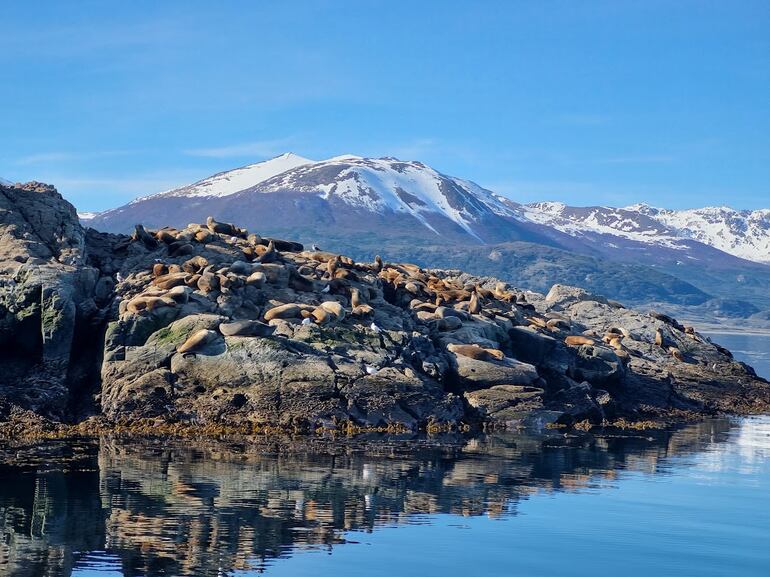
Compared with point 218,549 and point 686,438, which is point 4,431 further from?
point 686,438

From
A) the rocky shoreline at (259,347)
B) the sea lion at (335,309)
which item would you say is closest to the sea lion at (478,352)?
the rocky shoreline at (259,347)

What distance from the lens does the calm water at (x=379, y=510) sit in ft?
54.5

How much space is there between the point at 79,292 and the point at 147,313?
2286 mm

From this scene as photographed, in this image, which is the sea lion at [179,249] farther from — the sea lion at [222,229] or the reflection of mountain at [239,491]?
the reflection of mountain at [239,491]

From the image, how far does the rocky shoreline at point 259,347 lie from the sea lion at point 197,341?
0.04 m

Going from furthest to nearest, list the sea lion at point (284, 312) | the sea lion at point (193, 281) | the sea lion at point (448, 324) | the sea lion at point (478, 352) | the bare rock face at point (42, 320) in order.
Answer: the sea lion at point (448, 324)
the sea lion at point (478, 352)
the sea lion at point (193, 281)
the sea lion at point (284, 312)
the bare rock face at point (42, 320)

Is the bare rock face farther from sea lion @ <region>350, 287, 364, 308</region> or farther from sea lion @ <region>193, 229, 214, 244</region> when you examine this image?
sea lion @ <region>350, 287, 364, 308</region>

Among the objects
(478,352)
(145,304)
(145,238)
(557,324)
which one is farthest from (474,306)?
(145,304)

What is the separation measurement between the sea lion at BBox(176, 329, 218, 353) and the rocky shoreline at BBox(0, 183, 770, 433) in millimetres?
39

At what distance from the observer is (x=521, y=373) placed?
33219 mm

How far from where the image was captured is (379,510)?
20.3 m

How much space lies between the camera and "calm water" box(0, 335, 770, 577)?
16609 mm

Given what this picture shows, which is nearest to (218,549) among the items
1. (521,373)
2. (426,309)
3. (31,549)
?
(31,549)

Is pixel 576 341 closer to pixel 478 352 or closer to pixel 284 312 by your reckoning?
pixel 478 352
